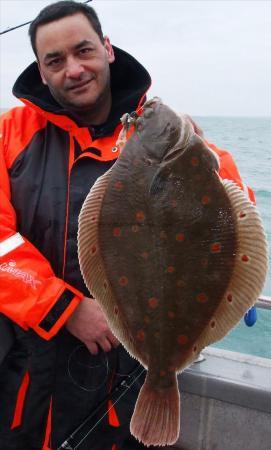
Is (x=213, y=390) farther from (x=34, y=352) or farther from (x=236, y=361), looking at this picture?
(x=34, y=352)

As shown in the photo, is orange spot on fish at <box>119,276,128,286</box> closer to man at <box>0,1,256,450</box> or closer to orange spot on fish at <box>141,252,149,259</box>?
orange spot on fish at <box>141,252,149,259</box>

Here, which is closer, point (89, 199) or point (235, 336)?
point (89, 199)

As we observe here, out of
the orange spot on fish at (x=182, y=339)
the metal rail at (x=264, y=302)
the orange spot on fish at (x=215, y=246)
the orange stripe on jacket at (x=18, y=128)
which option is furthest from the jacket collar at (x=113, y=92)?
the metal rail at (x=264, y=302)

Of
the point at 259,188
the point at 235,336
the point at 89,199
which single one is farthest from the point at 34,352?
the point at 259,188

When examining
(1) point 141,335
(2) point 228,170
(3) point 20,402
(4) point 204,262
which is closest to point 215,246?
(4) point 204,262

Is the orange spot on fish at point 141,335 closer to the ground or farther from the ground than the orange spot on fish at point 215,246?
closer to the ground

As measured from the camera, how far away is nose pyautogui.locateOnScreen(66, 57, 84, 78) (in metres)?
2.22

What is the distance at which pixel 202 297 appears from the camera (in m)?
1.65

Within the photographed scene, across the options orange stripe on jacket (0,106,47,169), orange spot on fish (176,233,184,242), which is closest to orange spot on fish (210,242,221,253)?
orange spot on fish (176,233,184,242)

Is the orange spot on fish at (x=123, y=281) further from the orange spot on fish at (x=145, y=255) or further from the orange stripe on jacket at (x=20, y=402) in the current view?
the orange stripe on jacket at (x=20, y=402)

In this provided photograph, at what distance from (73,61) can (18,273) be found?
1080 millimetres

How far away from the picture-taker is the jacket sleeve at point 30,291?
206cm

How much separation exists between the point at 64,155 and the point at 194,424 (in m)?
1.98

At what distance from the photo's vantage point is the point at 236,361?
3096 millimetres
